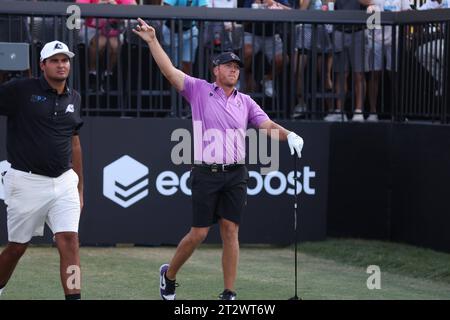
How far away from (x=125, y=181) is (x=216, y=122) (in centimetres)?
386

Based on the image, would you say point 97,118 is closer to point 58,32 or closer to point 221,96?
point 58,32

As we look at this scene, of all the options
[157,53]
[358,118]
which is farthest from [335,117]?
[157,53]

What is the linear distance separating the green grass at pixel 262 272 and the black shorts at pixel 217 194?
2.74 ft

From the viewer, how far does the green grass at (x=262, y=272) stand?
33.2ft

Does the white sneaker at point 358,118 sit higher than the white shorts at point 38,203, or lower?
higher

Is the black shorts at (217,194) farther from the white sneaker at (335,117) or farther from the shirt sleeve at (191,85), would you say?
the white sneaker at (335,117)

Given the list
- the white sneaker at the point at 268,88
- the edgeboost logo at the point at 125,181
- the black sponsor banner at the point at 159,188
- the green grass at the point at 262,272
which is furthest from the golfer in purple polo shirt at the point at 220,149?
the white sneaker at the point at 268,88

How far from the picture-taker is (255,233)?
1336 centimetres

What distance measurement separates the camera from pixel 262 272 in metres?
11.6

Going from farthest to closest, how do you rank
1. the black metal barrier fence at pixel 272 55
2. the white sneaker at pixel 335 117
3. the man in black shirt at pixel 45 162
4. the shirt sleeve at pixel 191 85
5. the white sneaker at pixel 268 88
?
the white sneaker at pixel 335 117
the white sneaker at pixel 268 88
the black metal barrier fence at pixel 272 55
the shirt sleeve at pixel 191 85
the man in black shirt at pixel 45 162

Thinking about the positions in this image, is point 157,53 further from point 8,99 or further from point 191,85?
point 8,99

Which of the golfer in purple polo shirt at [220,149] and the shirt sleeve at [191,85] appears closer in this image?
the golfer in purple polo shirt at [220,149]

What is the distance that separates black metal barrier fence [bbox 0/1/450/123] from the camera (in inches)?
509

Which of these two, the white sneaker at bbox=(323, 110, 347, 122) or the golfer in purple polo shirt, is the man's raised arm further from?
the white sneaker at bbox=(323, 110, 347, 122)
